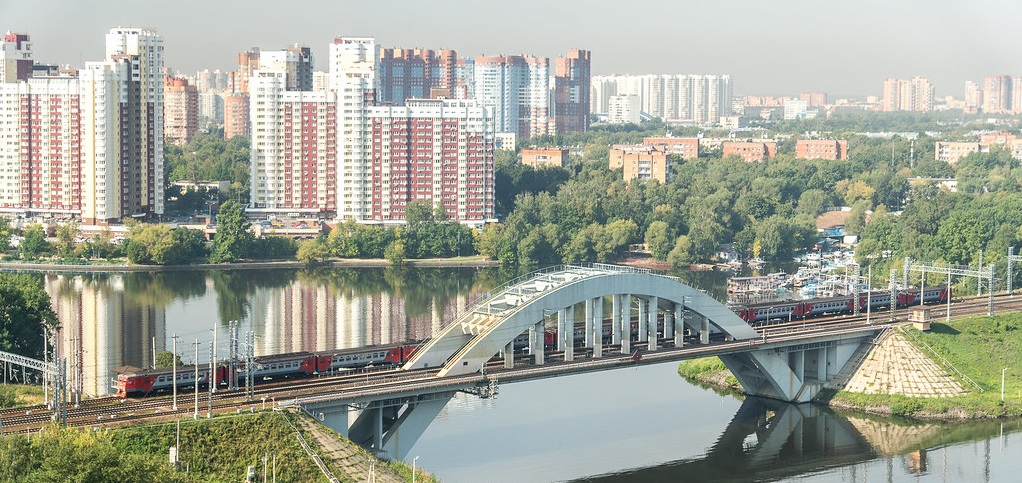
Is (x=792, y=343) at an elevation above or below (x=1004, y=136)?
below

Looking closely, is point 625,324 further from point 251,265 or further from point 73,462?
point 251,265

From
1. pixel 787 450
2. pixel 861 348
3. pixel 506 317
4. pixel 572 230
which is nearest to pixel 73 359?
pixel 506 317

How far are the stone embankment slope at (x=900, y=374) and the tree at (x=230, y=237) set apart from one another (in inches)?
735

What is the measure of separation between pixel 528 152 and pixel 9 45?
64.0 feet

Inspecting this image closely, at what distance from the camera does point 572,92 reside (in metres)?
74.8

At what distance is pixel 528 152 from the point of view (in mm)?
53281

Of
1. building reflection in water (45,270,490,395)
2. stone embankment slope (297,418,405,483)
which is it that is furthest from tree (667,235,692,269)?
stone embankment slope (297,418,405,483)

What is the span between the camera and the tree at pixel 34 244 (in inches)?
1373

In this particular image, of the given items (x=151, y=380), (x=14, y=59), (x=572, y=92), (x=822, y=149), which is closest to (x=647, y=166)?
(x=822, y=149)

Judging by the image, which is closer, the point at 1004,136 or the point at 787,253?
the point at 787,253

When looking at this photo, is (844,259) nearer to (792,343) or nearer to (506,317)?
(792,343)

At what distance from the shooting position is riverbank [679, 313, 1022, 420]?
19938 mm

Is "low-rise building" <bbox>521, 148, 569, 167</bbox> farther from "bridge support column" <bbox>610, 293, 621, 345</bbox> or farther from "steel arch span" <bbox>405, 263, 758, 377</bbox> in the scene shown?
"bridge support column" <bbox>610, 293, 621, 345</bbox>

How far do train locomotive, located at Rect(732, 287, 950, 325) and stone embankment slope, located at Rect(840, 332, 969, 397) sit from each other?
1.75 meters
